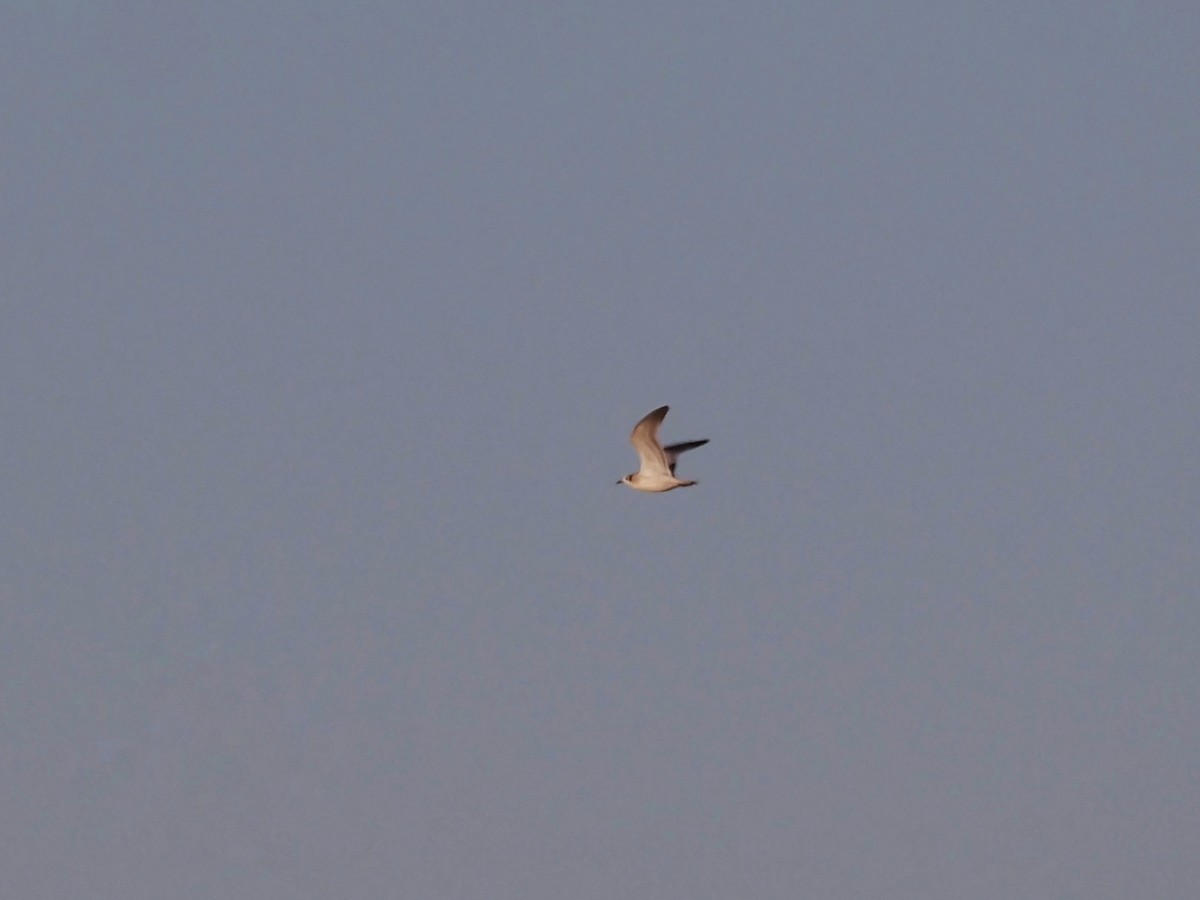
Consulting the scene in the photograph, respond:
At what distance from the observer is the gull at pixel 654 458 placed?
A: 8775cm

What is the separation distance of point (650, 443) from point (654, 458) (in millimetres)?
937

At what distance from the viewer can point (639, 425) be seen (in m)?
87.2

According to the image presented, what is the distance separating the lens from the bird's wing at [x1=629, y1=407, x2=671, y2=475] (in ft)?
285

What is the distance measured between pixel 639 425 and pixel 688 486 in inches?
108

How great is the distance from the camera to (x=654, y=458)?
3516 inches

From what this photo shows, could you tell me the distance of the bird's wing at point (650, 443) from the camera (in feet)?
285

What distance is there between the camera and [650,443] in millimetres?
88500

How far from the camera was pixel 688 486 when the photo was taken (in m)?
88.7

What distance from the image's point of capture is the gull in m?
87.8
